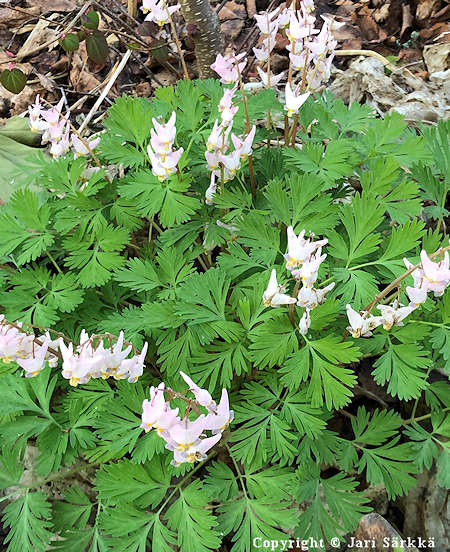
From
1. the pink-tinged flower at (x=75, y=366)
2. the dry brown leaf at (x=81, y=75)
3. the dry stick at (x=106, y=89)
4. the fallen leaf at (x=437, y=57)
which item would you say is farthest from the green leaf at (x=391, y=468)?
the dry brown leaf at (x=81, y=75)

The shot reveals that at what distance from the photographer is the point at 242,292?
2.18 meters

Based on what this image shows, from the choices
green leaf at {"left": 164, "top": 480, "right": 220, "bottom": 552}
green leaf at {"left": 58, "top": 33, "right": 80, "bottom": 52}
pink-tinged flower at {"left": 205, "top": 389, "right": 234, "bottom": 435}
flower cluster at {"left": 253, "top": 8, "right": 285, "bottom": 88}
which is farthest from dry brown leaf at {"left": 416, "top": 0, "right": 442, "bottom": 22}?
green leaf at {"left": 164, "top": 480, "right": 220, "bottom": 552}

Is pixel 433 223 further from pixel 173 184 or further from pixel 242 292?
pixel 173 184

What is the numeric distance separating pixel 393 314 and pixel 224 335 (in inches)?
24.6

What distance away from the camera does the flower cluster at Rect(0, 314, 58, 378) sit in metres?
1.82

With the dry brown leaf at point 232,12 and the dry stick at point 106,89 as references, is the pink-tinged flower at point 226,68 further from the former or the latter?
the dry brown leaf at point 232,12

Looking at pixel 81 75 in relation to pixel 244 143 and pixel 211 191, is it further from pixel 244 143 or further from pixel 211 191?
pixel 244 143

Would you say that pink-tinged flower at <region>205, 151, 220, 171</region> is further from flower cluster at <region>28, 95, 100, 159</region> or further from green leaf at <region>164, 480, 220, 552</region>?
green leaf at <region>164, 480, 220, 552</region>

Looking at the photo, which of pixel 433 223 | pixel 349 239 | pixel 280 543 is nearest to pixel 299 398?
pixel 280 543

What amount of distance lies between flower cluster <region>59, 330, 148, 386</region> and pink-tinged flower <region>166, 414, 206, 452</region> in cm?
34

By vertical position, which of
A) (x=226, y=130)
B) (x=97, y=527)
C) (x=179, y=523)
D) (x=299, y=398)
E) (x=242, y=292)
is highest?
(x=226, y=130)

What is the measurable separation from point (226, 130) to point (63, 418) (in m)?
1.37

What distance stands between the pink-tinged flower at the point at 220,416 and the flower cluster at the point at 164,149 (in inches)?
36.4

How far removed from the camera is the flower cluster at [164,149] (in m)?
1.98
